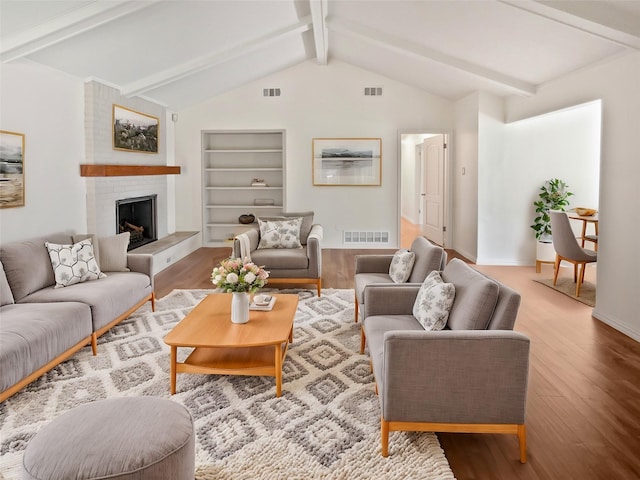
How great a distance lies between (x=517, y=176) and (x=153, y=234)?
214 inches

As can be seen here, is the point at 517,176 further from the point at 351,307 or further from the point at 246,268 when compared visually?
the point at 246,268

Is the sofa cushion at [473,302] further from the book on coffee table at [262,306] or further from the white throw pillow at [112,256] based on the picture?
the white throw pillow at [112,256]

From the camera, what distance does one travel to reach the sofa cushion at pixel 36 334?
2.84 metres

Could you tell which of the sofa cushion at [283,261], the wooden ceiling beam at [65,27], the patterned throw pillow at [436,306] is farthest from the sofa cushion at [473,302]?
the wooden ceiling beam at [65,27]

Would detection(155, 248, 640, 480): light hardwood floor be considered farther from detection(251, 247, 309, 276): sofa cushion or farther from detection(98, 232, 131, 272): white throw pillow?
detection(98, 232, 131, 272): white throw pillow

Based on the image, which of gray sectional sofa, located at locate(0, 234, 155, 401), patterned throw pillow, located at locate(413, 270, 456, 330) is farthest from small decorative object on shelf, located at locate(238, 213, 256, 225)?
patterned throw pillow, located at locate(413, 270, 456, 330)

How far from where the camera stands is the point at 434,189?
9.52 m

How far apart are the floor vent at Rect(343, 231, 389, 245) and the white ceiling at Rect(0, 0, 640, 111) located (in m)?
2.60

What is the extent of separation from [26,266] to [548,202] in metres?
6.40

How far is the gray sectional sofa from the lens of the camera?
2.94 metres

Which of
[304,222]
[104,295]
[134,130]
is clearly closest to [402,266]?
[104,295]

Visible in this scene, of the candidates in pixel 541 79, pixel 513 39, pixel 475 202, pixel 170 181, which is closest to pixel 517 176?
pixel 475 202

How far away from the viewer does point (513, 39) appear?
199 inches

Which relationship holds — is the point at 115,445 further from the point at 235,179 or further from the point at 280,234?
the point at 235,179
